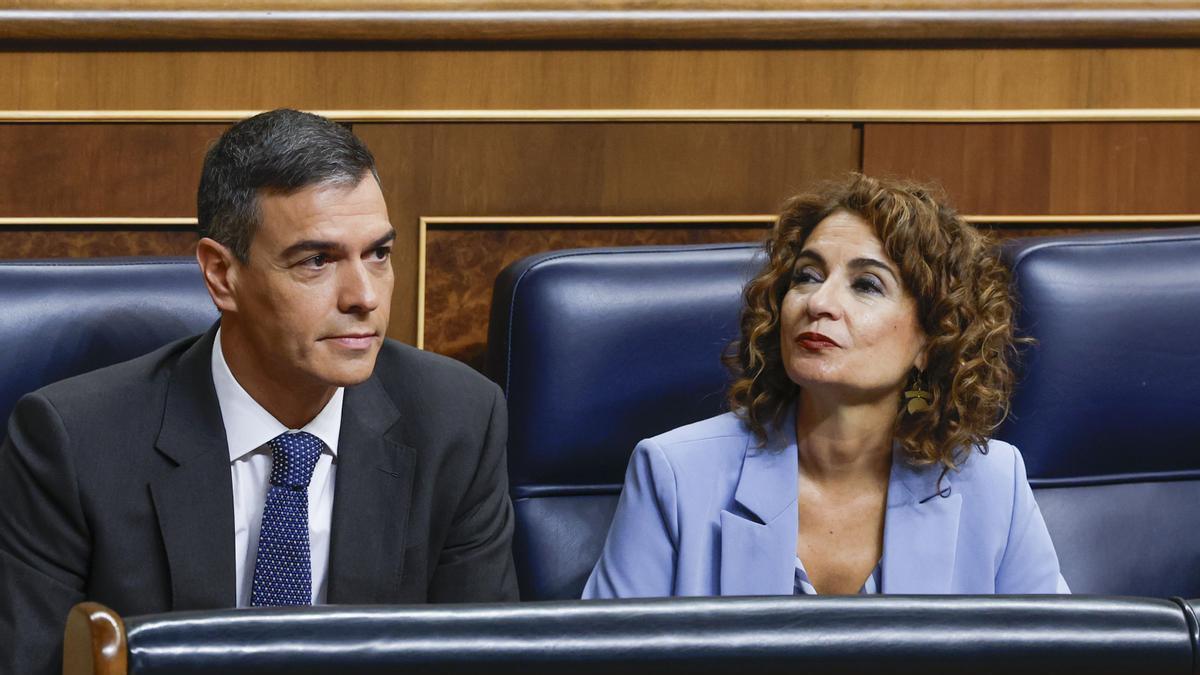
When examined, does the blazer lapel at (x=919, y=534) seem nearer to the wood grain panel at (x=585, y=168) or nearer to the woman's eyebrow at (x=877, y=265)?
the woman's eyebrow at (x=877, y=265)

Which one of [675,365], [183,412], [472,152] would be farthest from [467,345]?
[183,412]

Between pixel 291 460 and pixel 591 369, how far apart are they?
1.29 ft

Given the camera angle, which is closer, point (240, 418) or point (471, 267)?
point (240, 418)

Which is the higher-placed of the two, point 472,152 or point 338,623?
point 472,152

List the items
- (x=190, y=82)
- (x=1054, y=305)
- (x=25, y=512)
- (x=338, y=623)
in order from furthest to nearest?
(x=190, y=82)
(x=1054, y=305)
(x=25, y=512)
(x=338, y=623)

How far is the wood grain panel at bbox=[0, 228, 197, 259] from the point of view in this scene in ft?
5.78

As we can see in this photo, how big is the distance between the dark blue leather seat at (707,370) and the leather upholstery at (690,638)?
3.40ft

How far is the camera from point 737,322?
1544 mm

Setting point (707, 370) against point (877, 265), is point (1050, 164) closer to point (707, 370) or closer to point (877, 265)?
point (877, 265)

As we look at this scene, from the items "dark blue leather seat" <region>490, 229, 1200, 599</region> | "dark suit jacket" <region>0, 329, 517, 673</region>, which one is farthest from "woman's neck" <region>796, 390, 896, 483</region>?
"dark suit jacket" <region>0, 329, 517, 673</region>

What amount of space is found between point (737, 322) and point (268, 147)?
0.58 m

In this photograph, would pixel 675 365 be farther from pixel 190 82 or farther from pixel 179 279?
pixel 190 82

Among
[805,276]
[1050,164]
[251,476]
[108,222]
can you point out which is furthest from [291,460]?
[1050,164]

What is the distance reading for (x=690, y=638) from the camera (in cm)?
44
